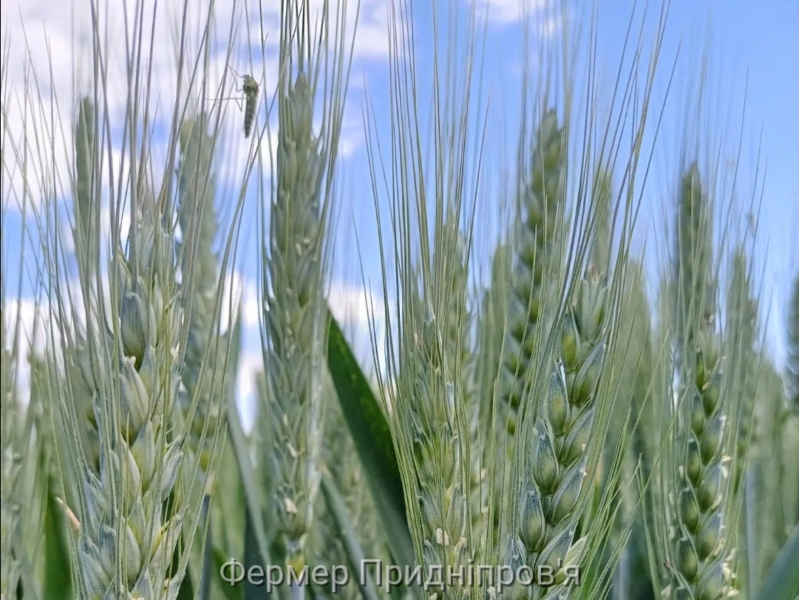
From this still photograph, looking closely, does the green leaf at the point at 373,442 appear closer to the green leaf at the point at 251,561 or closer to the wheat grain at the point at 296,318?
the wheat grain at the point at 296,318

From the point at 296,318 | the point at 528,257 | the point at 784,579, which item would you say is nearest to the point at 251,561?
the point at 296,318

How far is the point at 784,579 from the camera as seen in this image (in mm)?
1291

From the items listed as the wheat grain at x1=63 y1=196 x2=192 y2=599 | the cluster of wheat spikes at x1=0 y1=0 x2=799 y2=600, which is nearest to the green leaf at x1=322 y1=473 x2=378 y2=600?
the cluster of wheat spikes at x1=0 y1=0 x2=799 y2=600

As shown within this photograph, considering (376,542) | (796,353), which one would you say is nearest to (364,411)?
(376,542)

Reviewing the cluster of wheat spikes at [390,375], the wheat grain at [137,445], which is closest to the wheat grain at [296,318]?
the cluster of wheat spikes at [390,375]

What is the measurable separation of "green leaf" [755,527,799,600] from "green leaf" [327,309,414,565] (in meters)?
0.62

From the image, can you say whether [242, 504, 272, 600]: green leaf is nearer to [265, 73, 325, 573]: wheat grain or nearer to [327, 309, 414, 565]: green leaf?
[265, 73, 325, 573]: wheat grain

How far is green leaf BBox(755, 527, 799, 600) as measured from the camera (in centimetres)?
128

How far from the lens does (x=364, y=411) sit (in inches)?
56.8

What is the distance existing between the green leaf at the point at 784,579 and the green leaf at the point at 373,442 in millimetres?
618

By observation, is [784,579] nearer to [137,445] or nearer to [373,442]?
[373,442]

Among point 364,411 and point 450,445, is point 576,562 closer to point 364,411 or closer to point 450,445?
point 450,445

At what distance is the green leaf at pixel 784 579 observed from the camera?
1.28 meters

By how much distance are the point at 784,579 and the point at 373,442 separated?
29.6 inches
